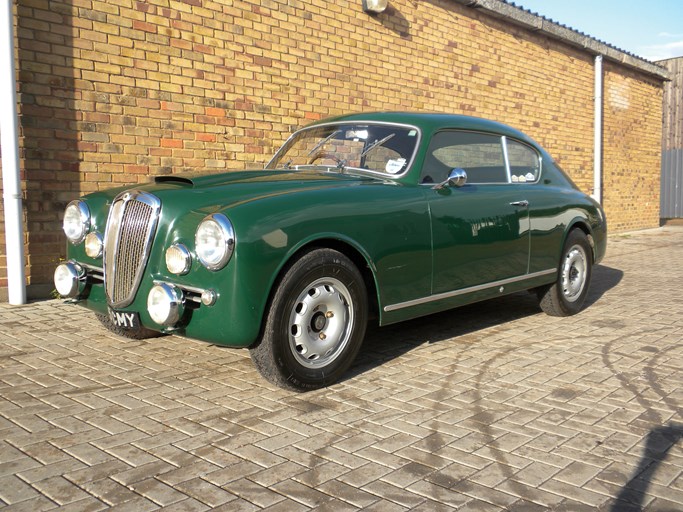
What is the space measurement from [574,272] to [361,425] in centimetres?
Answer: 353

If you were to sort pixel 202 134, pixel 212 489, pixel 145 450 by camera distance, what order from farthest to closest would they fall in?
pixel 202 134, pixel 145 450, pixel 212 489

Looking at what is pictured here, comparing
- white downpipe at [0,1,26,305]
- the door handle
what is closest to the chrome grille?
white downpipe at [0,1,26,305]

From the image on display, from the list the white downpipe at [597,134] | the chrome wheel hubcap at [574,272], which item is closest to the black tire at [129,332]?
the chrome wheel hubcap at [574,272]

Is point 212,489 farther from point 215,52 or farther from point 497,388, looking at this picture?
point 215,52

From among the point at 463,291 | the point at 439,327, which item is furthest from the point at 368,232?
the point at 439,327

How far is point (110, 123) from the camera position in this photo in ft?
20.7

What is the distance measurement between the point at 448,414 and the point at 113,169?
4.52 meters

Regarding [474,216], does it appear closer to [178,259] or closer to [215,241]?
[215,241]

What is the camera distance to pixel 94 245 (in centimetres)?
396

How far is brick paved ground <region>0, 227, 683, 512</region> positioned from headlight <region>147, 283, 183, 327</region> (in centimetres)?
48

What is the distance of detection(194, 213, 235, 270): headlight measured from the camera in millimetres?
3170

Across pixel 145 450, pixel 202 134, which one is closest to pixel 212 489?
pixel 145 450

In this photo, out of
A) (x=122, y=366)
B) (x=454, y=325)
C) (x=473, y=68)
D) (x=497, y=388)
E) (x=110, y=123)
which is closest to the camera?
(x=497, y=388)

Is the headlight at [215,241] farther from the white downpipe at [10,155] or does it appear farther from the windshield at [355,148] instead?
the white downpipe at [10,155]
